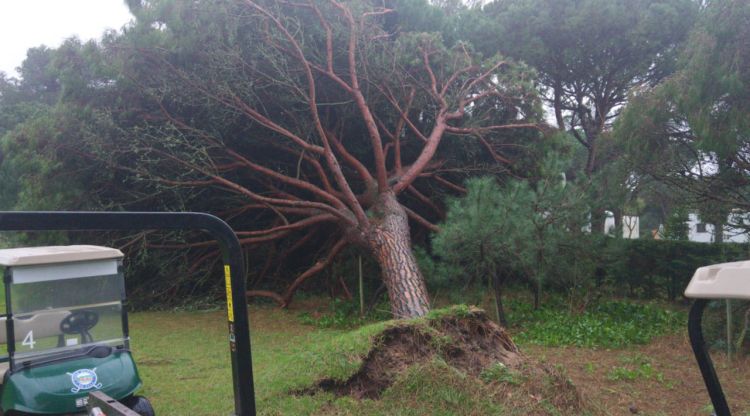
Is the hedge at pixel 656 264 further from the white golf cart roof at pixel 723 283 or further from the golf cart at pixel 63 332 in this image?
the white golf cart roof at pixel 723 283

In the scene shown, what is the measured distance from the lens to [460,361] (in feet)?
18.7

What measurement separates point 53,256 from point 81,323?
2.06 ft

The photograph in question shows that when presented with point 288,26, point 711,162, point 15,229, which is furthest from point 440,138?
point 15,229

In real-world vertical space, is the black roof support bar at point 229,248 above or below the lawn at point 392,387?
above

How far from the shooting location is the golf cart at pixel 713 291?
218 centimetres

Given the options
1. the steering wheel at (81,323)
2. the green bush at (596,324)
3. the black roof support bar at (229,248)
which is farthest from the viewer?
the green bush at (596,324)

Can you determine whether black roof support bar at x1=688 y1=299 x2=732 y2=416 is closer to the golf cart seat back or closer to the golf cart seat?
the golf cart seat back

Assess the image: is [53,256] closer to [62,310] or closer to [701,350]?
[62,310]

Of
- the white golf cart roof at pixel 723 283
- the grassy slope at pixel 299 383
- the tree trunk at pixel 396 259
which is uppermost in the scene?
the white golf cart roof at pixel 723 283

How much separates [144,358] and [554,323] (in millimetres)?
6063

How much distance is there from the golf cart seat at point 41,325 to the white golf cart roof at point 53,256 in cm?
40

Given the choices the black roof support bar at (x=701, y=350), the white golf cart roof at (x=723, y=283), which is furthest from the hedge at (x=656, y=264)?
the white golf cart roof at (x=723, y=283)

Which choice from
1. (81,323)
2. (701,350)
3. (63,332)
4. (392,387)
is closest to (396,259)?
(392,387)

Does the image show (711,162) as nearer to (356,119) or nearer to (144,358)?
(356,119)
